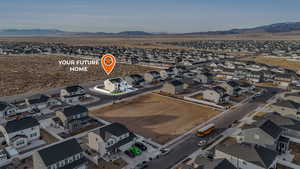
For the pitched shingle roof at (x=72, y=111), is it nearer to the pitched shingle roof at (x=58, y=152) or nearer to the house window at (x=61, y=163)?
the pitched shingle roof at (x=58, y=152)

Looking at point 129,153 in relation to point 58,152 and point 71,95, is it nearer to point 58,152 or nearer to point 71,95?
point 58,152

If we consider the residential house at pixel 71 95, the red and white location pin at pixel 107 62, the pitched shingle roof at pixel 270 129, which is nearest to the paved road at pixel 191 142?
the pitched shingle roof at pixel 270 129

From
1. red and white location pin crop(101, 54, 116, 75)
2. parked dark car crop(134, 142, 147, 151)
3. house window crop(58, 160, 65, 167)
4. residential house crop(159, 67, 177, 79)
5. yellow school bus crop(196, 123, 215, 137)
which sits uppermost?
red and white location pin crop(101, 54, 116, 75)

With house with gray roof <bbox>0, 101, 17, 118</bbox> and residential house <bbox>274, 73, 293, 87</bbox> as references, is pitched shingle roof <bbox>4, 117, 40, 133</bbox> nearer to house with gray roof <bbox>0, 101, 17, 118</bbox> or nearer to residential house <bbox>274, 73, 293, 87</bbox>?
house with gray roof <bbox>0, 101, 17, 118</bbox>

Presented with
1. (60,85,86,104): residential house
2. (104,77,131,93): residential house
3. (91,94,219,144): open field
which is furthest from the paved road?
(60,85,86,104): residential house

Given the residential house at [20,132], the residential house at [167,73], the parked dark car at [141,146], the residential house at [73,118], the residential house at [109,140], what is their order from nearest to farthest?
the residential house at [109,140], the parked dark car at [141,146], the residential house at [20,132], the residential house at [73,118], the residential house at [167,73]

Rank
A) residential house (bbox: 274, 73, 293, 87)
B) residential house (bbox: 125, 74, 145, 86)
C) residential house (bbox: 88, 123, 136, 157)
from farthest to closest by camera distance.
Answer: residential house (bbox: 274, 73, 293, 87) < residential house (bbox: 125, 74, 145, 86) < residential house (bbox: 88, 123, 136, 157)

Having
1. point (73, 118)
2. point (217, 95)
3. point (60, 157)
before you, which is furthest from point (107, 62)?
point (60, 157)
